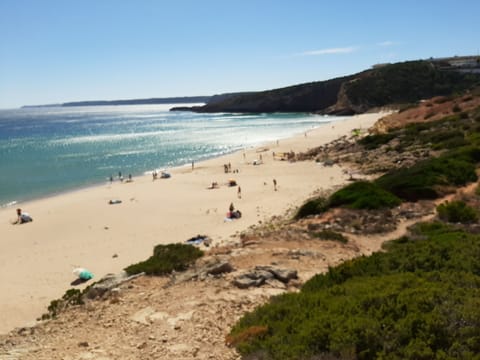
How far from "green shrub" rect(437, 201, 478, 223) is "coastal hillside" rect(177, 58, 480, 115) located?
279 ft

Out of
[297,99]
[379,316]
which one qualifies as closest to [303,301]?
[379,316]

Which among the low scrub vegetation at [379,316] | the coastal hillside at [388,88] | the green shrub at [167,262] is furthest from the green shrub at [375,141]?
the coastal hillside at [388,88]

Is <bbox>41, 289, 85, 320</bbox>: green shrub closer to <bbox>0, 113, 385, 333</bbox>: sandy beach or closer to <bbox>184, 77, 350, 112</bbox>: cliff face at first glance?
<bbox>0, 113, 385, 333</bbox>: sandy beach

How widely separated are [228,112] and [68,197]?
119 metres

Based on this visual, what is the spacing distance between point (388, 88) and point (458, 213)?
95890 mm

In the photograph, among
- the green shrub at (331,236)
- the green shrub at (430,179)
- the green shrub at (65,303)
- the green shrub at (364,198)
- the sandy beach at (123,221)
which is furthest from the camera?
the green shrub at (430,179)

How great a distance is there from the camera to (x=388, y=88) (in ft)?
334

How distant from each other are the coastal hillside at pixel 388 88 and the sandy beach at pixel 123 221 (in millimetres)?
70648

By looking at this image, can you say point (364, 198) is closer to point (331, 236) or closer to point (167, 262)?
point (331, 236)

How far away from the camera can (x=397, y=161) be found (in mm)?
28031

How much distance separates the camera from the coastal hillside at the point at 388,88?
98.4m

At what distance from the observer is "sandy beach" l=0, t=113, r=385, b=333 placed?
14.4 m

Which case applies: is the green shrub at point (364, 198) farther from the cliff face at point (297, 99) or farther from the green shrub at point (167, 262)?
the cliff face at point (297, 99)

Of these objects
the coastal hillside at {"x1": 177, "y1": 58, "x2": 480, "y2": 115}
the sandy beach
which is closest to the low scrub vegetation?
the sandy beach
